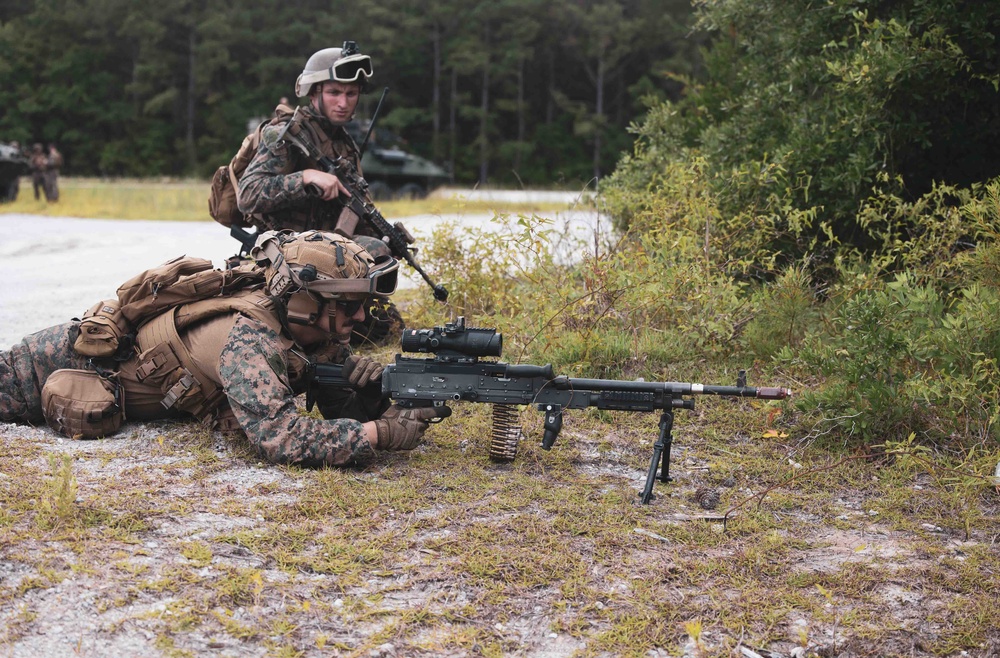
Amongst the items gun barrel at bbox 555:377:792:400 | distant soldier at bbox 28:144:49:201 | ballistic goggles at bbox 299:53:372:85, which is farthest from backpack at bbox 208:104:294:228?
distant soldier at bbox 28:144:49:201

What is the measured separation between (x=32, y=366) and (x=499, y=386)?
2481mm

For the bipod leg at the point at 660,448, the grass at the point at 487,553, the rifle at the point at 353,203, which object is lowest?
the grass at the point at 487,553

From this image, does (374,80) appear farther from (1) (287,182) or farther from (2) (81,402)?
(2) (81,402)

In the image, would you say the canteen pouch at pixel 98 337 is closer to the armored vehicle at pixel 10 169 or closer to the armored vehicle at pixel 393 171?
the armored vehicle at pixel 10 169

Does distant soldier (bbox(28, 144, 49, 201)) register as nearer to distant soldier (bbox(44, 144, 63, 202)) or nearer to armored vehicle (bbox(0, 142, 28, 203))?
distant soldier (bbox(44, 144, 63, 202))

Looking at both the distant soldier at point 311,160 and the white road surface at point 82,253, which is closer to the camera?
the distant soldier at point 311,160

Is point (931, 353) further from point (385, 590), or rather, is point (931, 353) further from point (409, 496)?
point (385, 590)

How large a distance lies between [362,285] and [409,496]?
1.01 m

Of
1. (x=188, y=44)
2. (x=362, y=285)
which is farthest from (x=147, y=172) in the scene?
(x=362, y=285)

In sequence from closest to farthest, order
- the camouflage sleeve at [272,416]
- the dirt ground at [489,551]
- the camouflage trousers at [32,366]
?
the dirt ground at [489,551], the camouflage sleeve at [272,416], the camouflage trousers at [32,366]

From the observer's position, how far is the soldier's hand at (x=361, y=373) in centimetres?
504

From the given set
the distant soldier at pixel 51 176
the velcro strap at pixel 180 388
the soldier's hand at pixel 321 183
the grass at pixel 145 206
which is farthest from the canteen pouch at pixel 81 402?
the distant soldier at pixel 51 176

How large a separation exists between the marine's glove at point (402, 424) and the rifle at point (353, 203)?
6.80ft

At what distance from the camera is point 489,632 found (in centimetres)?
343
